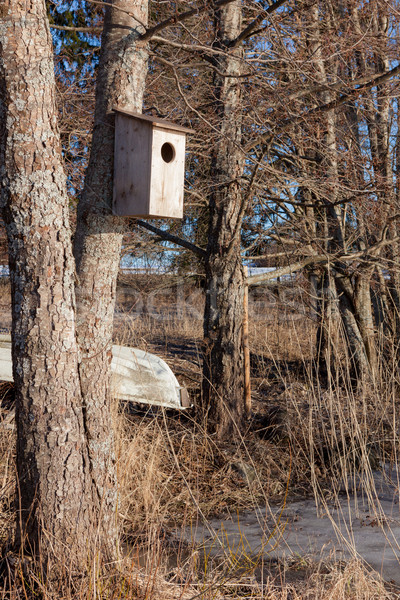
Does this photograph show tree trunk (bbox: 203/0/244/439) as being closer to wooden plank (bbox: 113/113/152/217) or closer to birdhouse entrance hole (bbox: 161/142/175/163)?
birdhouse entrance hole (bbox: 161/142/175/163)

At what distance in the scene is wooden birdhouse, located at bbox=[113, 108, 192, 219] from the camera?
3.08 m

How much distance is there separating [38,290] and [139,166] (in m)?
0.90

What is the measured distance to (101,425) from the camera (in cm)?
294

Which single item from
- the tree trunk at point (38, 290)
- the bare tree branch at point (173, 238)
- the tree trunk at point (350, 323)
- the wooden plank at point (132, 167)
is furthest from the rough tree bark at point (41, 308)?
the tree trunk at point (350, 323)

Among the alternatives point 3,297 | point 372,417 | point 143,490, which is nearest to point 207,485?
point 143,490

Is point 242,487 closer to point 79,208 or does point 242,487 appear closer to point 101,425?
point 101,425

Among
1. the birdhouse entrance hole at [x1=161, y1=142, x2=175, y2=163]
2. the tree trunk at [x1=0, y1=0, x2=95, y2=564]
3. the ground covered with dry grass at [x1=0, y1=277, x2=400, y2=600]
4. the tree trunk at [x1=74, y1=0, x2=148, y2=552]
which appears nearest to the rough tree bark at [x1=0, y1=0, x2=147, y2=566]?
the tree trunk at [x1=0, y1=0, x2=95, y2=564]

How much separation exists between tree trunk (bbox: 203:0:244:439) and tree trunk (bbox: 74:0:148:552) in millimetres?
2350

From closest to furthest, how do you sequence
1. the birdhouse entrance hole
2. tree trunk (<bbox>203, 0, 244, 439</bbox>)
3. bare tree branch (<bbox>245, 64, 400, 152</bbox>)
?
the birdhouse entrance hole → bare tree branch (<bbox>245, 64, 400, 152</bbox>) → tree trunk (<bbox>203, 0, 244, 439</bbox>)

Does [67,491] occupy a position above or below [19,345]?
below

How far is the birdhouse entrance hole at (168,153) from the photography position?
332 centimetres

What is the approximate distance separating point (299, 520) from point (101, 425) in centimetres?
189

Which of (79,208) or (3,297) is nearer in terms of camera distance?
(79,208)

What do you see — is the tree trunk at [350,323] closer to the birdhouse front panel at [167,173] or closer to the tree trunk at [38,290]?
the birdhouse front panel at [167,173]
